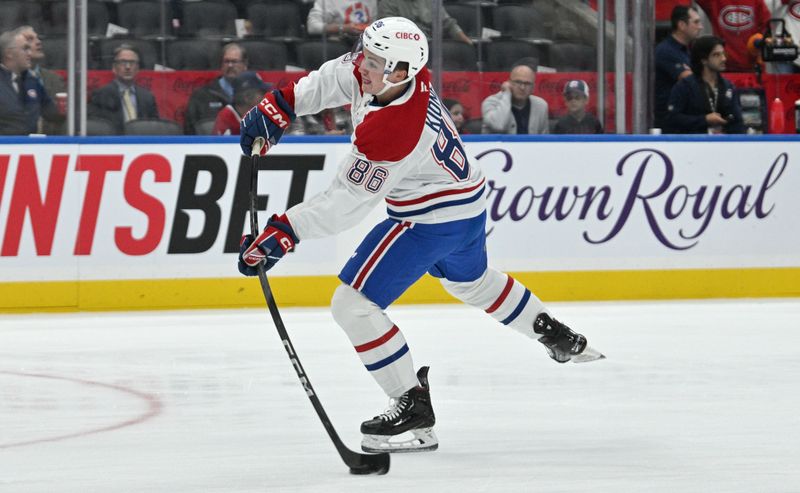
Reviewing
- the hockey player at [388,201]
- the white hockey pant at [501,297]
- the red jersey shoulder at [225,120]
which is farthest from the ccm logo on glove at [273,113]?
the red jersey shoulder at [225,120]

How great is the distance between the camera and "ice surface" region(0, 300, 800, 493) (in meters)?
3.34

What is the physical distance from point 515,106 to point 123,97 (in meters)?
2.17

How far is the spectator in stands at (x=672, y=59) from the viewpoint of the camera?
318 inches

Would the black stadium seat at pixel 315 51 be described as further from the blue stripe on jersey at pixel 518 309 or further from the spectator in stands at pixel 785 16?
the blue stripe on jersey at pixel 518 309

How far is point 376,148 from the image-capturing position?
3.52m

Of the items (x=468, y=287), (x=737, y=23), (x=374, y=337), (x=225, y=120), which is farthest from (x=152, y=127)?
(x=374, y=337)

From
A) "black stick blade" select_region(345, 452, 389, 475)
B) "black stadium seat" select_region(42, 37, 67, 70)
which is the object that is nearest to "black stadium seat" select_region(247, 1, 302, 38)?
"black stadium seat" select_region(42, 37, 67, 70)

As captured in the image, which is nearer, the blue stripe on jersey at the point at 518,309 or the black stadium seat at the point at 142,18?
the blue stripe on jersey at the point at 518,309

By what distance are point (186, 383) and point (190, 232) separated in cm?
254

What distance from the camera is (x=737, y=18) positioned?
8844 mm

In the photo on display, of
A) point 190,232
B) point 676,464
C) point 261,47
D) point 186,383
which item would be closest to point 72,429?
point 186,383

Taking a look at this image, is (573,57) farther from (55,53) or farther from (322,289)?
(55,53)

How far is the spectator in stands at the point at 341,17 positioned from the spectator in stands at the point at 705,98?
1.92 metres

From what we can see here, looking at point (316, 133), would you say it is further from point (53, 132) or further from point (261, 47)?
point (53, 132)
